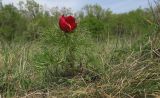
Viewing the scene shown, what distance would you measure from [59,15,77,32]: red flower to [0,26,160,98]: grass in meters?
0.11

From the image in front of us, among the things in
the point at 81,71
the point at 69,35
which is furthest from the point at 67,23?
the point at 81,71

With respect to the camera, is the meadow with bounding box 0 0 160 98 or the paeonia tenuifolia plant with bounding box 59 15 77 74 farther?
the paeonia tenuifolia plant with bounding box 59 15 77 74

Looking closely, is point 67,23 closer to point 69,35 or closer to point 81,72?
point 69,35

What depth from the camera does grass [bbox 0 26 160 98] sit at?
145 inches

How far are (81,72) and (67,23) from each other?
0.58 metres

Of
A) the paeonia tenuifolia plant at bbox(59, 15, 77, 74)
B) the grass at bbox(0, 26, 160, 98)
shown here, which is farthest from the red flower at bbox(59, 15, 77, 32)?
the grass at bbox(0, 26, 160, 98)

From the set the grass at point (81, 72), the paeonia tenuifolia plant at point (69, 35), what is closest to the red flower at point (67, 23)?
the paeonia tenuifolia plant at point (69, 35)

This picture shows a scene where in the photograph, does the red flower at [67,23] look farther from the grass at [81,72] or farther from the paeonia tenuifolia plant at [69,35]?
the grass at [81,72]

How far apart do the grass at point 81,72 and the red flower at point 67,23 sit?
0.11 metres

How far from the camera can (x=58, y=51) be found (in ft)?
13.5

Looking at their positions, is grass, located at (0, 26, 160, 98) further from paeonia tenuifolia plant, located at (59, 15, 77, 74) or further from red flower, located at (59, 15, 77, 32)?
red flower, located at (59, 15, 77, 32)

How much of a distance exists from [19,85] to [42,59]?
1.17 ft

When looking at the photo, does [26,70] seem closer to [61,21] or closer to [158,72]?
[61,21]

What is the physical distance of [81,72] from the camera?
4.28m
